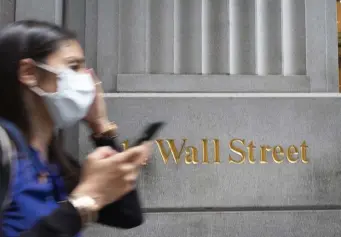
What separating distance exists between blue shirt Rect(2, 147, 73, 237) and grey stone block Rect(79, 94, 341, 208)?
7.32 feet

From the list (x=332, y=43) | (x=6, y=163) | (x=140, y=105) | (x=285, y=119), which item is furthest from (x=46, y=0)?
(x=6, y=163)

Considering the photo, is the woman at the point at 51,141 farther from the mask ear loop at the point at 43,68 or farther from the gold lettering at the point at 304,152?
the gold lettering at the point at 304,152

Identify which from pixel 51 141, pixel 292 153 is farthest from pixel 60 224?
pixel 292 153

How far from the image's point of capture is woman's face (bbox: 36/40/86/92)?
184 cm

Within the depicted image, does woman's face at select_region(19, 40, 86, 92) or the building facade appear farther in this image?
the building facade

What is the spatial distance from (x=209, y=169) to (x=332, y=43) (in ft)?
5.52

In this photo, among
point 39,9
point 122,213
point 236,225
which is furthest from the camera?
point 39,9

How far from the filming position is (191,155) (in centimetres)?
396

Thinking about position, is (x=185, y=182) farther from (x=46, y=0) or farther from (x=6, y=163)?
(x=6, y=163)

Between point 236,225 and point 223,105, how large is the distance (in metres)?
0.95

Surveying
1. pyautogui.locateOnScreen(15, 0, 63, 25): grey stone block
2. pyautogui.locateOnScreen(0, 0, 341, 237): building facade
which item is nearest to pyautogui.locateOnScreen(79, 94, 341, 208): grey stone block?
pyautogui.locateOnScreen(0, 0, 341, 237): building facade

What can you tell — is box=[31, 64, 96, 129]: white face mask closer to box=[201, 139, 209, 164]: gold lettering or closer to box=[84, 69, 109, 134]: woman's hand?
box=[84, 69, 109, 134]: woman's hand

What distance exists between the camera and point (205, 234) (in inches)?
153

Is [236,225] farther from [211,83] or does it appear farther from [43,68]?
[43,68]
